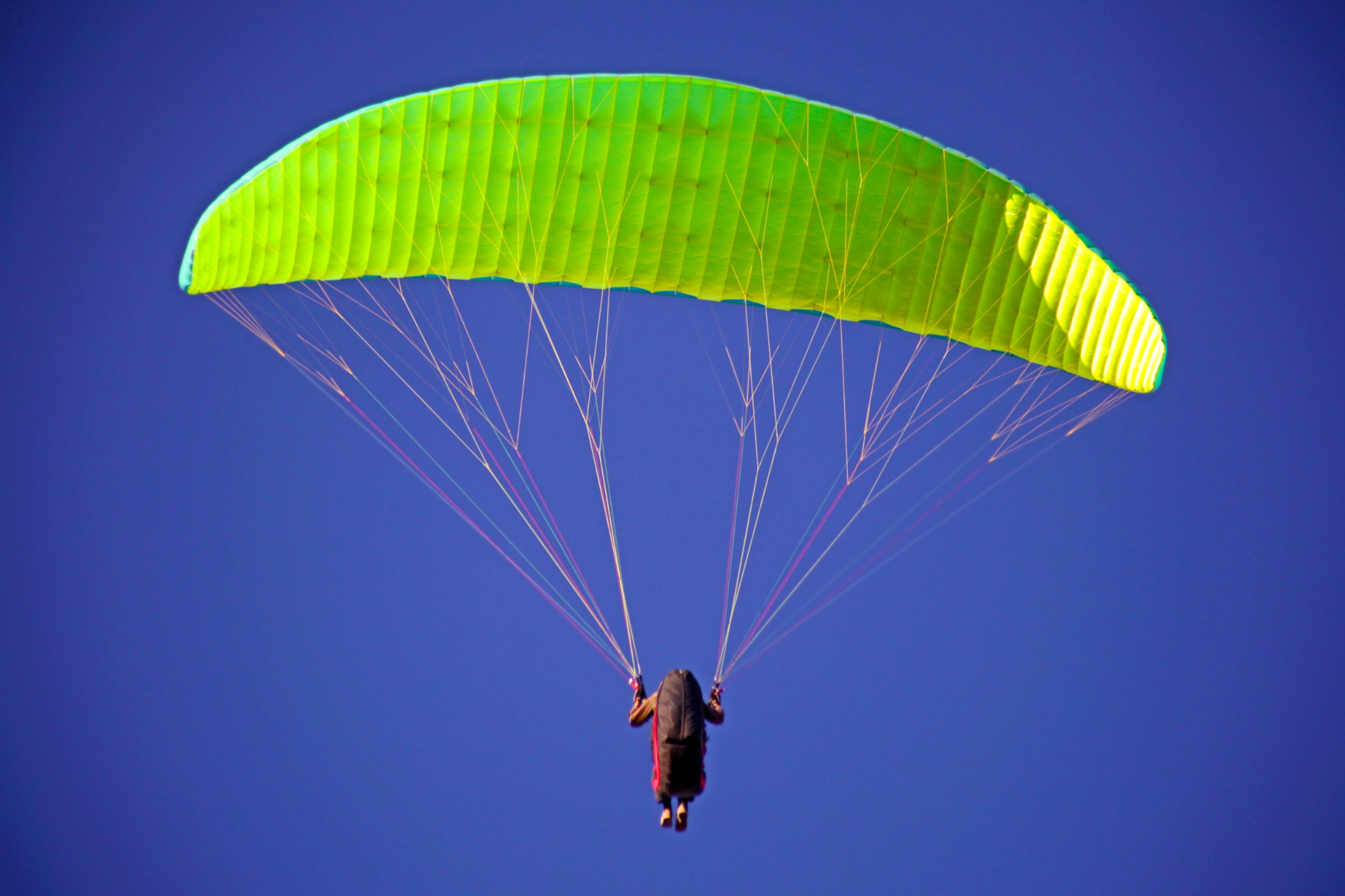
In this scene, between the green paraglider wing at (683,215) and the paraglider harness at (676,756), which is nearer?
the paraglider harness at (676,756)

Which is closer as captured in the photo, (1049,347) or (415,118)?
(415,118)

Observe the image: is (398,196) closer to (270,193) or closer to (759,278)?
(270,193)

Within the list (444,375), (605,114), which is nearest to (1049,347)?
(605,114)

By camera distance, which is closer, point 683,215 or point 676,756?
point 676,756

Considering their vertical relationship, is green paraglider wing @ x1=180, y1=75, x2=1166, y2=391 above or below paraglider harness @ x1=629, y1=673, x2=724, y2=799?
above

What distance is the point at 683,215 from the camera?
31.1 ft

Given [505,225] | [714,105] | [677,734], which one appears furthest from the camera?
[505,225]

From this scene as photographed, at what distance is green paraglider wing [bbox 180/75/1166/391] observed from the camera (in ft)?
29.5

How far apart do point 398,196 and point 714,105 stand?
103 inches

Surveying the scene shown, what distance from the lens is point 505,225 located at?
31.4 ft

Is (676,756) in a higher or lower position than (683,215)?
lower

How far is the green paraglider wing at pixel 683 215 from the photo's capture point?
8.98 m

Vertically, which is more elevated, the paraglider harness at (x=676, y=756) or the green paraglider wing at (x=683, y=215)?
the green paraglider wing at (x=683, y=215)

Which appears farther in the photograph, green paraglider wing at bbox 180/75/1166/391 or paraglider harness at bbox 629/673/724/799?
green paraglider wing at bbox 180/75/1166/391
